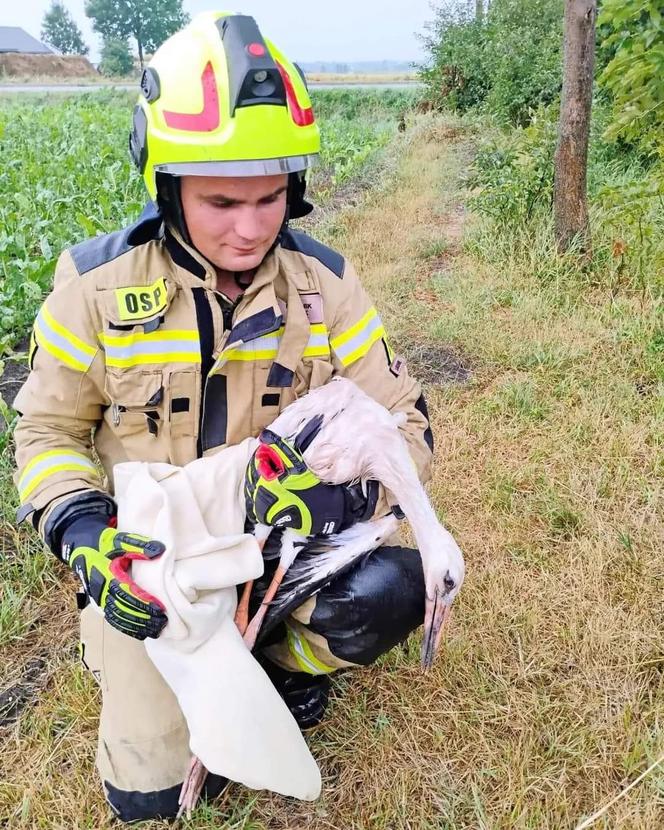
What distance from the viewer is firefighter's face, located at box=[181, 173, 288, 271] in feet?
5.54

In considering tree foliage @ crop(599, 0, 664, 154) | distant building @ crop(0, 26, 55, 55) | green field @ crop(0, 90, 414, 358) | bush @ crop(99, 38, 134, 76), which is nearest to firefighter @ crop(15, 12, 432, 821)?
green field @ crop(0, 90, 414, 358)

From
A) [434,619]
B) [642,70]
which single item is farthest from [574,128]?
[434,619]

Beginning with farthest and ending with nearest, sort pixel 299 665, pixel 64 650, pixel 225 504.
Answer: pixel 64 650, pixel 299 665, pixel 225 504

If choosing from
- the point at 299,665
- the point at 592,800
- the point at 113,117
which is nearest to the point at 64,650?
the point at 299,665

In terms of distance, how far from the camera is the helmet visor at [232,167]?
1616 mm

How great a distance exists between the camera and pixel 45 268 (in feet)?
14.4

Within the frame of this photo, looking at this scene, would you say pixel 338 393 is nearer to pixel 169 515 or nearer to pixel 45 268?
pixel 169 515

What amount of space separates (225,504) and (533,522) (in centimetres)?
144

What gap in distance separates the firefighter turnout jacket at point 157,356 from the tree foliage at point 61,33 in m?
80.6

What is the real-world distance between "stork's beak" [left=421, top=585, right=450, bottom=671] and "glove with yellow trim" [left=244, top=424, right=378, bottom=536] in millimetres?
294

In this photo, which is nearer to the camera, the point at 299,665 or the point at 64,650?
the point at 299,665

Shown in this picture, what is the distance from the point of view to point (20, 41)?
6750cm

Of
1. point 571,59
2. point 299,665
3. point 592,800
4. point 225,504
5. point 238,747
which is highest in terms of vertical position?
point 571,59

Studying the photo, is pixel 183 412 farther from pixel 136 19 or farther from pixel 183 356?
pixel 136 19
